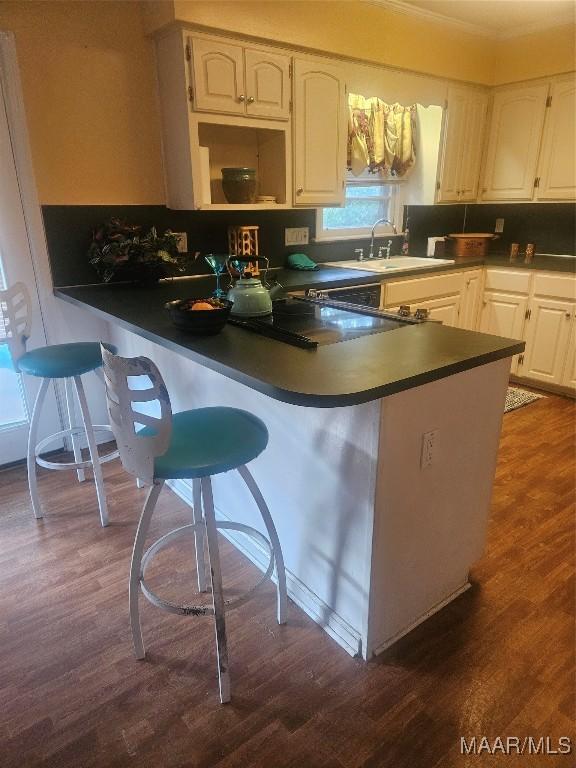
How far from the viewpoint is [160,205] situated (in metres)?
2.81

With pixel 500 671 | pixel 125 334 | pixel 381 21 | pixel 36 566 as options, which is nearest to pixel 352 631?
pixel 500 671

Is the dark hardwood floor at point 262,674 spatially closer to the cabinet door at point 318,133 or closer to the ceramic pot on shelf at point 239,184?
the ceramic pot on shelf at point 239,184

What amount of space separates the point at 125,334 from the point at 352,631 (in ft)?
5.88

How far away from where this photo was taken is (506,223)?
Answer: 168 inches

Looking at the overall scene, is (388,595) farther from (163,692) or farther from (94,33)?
(94,33)

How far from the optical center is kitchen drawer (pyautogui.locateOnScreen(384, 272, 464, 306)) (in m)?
3.27

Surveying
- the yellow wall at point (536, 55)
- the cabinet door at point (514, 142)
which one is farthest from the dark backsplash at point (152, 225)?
the yellow wall at point (536, 55)

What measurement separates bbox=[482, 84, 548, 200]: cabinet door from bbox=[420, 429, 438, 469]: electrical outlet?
3192 mm

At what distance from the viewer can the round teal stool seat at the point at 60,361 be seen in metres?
2.09

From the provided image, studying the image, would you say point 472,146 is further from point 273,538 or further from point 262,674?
point 262,674

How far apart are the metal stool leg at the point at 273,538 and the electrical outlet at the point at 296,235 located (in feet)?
7.07

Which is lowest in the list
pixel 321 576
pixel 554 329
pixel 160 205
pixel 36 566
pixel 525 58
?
pixel 36 566

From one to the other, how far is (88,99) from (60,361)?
4.44ft

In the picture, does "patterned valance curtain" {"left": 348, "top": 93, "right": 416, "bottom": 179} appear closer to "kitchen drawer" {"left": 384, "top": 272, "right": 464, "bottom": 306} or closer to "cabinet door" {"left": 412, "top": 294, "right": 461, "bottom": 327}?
"kitchen drawer" {"left": 384, "top": 272, "right": 464, "bottom": 306}
